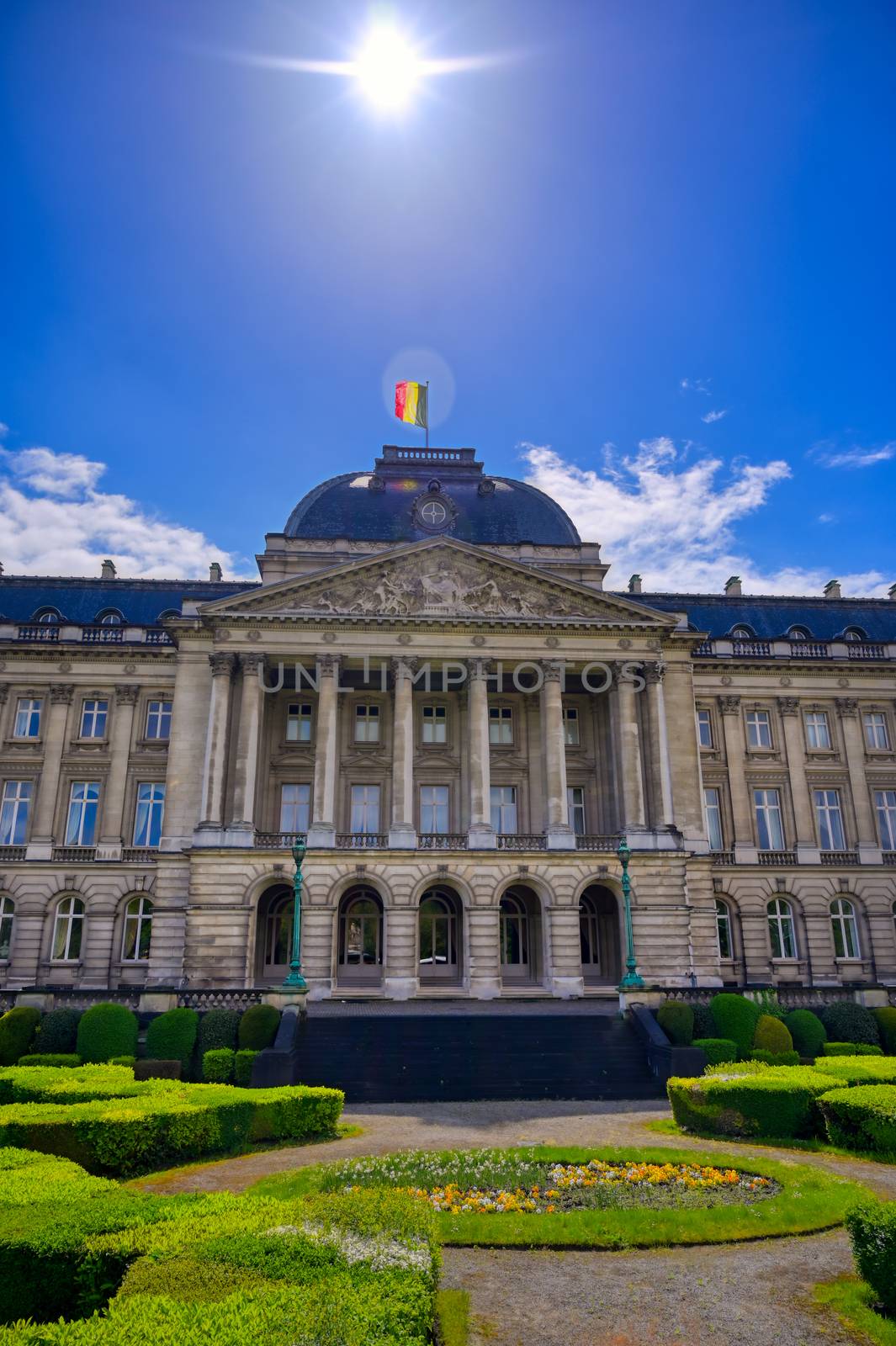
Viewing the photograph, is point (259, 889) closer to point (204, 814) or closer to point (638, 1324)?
point (204, 814)

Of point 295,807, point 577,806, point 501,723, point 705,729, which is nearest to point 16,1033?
point 295,807

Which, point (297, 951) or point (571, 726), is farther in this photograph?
point (571, 726)

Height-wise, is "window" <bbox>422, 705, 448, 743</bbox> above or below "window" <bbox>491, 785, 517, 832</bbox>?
above

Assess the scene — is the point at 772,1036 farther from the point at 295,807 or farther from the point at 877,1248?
the point at 295,807

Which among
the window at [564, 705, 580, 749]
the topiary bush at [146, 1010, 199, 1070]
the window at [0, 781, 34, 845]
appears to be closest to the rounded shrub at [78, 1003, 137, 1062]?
the topiary bush at [146, 1010, 199, 1070]

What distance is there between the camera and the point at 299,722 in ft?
153

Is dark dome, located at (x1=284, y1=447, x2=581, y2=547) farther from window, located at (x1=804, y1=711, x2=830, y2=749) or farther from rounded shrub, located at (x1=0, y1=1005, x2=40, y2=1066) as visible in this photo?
rounded shrub, located at (x1=0, y1=1005, x2=40, y2=1066)

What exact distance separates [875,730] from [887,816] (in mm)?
4611

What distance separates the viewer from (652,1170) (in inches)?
602

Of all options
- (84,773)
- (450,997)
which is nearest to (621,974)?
(450,997)

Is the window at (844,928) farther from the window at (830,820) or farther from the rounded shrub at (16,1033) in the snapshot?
the rounded shrub at (16,1033)

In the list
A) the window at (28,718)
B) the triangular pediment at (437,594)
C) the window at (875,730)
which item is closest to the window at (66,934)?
the window at (28,718)

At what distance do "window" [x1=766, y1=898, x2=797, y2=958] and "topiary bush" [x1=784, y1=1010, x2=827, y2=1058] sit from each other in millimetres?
18395

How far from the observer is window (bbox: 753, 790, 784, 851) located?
48938 millimetres
